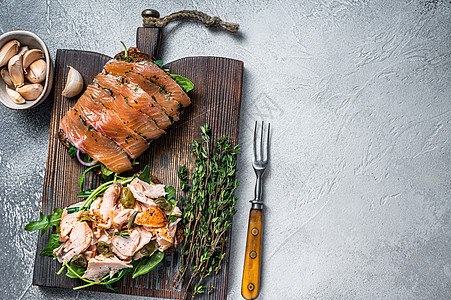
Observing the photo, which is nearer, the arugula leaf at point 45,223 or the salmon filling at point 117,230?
the salmon filling at point 117,230

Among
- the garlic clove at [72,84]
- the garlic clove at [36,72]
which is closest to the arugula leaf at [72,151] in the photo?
the garlic clove at [72,84]

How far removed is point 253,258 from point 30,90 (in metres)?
1.43

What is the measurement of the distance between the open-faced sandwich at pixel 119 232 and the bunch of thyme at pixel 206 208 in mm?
121

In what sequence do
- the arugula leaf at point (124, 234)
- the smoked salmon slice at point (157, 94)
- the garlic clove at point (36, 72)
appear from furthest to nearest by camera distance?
the garlic clove at point (36, 72)
the smoked salmon slice at point (157, 94)
the arugula leaf at point (124, 234)

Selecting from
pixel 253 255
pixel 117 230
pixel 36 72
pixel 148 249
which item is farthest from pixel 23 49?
pixel 253 255

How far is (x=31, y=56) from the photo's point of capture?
201 centimetres

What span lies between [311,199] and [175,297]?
0.88 metres

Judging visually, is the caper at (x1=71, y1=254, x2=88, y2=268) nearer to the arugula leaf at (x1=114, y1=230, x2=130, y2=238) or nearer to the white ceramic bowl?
the arugula leaf at (x1=114, y1=230, x2=130, y2=238)

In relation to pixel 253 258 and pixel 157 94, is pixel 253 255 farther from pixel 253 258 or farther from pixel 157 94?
pixel 157 94

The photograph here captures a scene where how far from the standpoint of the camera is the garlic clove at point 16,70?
6.50 ft

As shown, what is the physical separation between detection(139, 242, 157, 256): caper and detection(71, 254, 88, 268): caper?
27 centimetres

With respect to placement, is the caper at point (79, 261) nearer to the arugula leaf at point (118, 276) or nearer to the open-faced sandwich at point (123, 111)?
the arugula leaf at point (118, 276)

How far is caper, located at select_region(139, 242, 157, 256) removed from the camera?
1837 millimetres

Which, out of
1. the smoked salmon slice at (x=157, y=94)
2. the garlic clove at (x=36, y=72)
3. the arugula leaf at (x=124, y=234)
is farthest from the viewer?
the garlic clove at (x=36, y=72)
